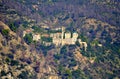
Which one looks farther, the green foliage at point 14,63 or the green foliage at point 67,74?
the green foliage at point 67,74

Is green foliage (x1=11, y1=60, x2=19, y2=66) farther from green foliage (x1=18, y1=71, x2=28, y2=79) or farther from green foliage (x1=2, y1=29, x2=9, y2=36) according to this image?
green foliage (x1=2, y1=29, x2=9, y2=36)

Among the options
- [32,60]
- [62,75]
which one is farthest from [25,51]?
[62,75]

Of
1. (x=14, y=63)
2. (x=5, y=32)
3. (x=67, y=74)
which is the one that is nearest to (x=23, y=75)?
(x=14, y=63)

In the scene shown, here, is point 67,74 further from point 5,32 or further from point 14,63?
point 5,32

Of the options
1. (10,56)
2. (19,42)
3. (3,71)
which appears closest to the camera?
(3,71)

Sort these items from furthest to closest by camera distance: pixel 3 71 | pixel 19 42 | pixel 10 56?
pixel 19 42 < pixel 10 56 < pixel 3 71

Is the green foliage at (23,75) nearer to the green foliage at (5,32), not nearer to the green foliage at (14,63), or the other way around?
the green foliage at (14,63)

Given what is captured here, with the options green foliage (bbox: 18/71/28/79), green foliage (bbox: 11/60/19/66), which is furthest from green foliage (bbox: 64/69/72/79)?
green foliage (bbox: 11/60/19/66)

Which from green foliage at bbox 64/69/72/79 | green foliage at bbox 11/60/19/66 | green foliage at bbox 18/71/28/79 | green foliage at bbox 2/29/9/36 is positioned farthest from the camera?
green foliage at bbox 64/69/72/79

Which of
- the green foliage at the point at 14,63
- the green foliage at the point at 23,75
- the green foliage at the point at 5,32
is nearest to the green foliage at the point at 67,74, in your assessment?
the green foliage at the point at 23,75

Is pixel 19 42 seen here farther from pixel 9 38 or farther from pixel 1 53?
pixel 1 53

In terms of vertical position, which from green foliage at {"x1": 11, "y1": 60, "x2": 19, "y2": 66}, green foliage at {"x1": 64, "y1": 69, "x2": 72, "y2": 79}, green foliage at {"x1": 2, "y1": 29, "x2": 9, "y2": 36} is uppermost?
green foliage at {"x1": 2, "y1": 29, "x2": 9, "y2": 36}
